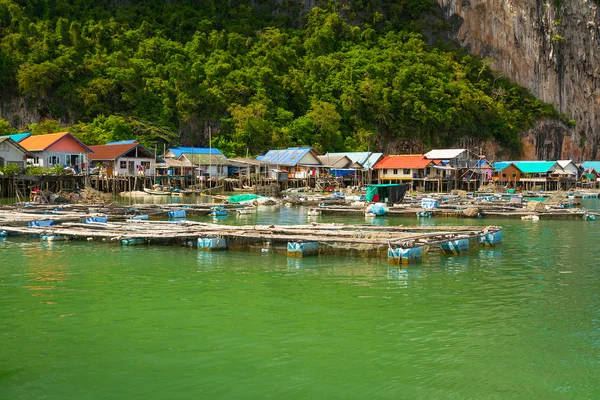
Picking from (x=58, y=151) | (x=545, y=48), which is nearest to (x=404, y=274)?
(x=58, y=151)

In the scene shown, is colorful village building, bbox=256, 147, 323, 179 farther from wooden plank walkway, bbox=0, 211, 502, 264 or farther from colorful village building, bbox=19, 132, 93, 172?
wooden plank walkway, bbox=0, 211, 502, 264

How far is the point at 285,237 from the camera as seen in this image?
2000 centimetres

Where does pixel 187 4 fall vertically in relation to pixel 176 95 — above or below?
above

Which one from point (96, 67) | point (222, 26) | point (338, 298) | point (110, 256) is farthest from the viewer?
point (222, 26)

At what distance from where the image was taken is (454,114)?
9325 centimetres

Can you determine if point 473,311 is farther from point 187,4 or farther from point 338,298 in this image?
point 187,4

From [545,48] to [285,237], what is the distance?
347 feet

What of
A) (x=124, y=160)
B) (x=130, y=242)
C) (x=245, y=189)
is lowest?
(x=130, y=242)

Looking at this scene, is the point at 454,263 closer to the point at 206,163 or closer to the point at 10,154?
the point at 10,154

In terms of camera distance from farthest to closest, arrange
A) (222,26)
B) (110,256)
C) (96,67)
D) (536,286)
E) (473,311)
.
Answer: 1. (222,26)
2. (96,67)
3. (110,256)
4. (536,286)
5. (473,311)

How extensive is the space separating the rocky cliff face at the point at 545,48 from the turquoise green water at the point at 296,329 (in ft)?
312

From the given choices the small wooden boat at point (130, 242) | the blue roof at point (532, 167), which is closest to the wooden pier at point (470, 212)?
the small wooden boat at point (130, 242)

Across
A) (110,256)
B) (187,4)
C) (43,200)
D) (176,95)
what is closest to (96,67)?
(176,95)

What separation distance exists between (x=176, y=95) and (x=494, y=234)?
6298 centimetres
